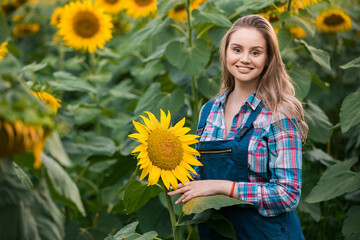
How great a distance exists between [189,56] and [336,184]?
815 millimetres

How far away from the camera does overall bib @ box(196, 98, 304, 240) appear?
1623 mm

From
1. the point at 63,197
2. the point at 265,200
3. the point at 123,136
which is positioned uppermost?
the point at 63,197

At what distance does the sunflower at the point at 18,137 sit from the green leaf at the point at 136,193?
0.61 meters

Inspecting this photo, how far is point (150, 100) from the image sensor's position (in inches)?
93.4

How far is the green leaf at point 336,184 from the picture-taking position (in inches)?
76.5

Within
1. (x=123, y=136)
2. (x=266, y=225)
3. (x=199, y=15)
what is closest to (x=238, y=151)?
(x=266, y=225)

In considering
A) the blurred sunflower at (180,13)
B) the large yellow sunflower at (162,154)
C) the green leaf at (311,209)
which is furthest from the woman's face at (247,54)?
the blurred sunflower at (180,13)

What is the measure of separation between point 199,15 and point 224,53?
474mm

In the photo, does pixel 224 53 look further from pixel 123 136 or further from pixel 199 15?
pixel 123 136

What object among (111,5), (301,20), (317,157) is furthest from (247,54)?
(111,5)

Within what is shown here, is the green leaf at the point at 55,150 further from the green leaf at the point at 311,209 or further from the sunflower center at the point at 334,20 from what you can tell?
the sunflower center at the point at 334,20

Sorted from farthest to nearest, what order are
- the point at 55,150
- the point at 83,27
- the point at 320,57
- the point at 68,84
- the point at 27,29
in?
the point at 27,29 < the point at 83,27 < the point at 68,84 < the point at 320,57 < the point at 55,150

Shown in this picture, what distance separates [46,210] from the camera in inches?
42.9

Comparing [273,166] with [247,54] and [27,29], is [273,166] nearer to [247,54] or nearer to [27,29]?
[247,54]
